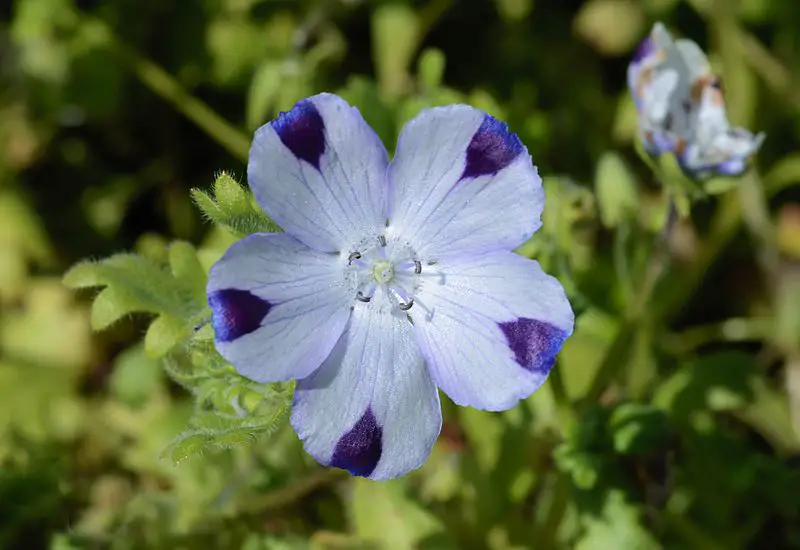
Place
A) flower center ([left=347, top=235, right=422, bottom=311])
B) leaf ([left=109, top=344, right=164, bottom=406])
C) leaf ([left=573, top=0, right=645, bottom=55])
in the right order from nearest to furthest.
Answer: flower center ([left=347, top=235, right=422, bottom=311]), leaf ([left=109, top=344, right=164, bottom=406]), leaf ([left=573, top=0, right=645, bottom=55])

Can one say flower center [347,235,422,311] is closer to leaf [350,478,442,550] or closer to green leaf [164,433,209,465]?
green leaf [164,433,209,465]

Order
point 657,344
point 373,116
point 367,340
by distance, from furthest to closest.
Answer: point 657,344 → point 373,116 → point 367,340

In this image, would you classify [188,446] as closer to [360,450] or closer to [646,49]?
[360,450]

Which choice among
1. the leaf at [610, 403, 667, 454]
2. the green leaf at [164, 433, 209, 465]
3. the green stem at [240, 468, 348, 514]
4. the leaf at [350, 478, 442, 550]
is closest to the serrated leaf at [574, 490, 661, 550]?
the leaf at [610, 403, 667, 454]

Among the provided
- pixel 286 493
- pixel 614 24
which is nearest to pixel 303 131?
pixel 286 493

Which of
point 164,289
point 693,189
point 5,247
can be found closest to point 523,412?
point 693,189

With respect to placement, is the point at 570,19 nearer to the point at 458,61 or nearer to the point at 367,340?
the point at 458,61
